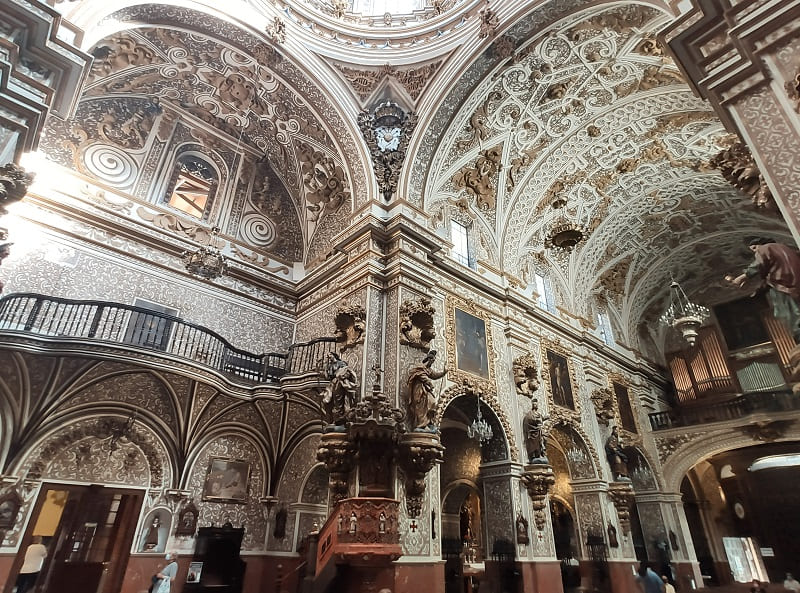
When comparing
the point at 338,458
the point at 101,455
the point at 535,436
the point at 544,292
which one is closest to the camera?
the point at 338,458

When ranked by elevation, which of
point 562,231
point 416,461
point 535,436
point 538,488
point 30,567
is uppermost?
point 562,231

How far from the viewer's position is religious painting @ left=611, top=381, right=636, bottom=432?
14602mm

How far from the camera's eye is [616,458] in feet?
40.8

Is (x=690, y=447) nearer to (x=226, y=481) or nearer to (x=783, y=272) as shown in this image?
(x=783, y=272)

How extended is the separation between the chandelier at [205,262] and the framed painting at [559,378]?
8.67 meters

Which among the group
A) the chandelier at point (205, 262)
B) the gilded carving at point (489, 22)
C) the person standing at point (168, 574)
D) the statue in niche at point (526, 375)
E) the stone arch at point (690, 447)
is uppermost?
the gilded carving at point (489, 22)

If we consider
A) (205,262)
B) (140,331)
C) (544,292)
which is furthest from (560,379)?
(140,331)

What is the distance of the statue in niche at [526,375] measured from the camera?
10.6 metres

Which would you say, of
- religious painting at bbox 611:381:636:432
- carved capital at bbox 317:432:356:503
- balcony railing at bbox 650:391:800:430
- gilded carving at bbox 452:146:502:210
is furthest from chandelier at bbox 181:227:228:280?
balcony railing at bbox 650:391:800:430

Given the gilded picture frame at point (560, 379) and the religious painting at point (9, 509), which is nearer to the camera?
the religious painting at point (9, 509)

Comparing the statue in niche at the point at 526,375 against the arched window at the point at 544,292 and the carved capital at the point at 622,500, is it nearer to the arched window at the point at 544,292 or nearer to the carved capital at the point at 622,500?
the arched window at the point at 544,292

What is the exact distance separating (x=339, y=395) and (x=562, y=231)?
26.4 ft

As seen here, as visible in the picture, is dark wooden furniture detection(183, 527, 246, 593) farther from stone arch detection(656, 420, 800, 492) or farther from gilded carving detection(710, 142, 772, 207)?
stone arch detection(656, 420, 800, 492)

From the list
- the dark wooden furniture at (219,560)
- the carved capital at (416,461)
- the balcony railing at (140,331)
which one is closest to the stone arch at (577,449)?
the carved capital at (416,461)
